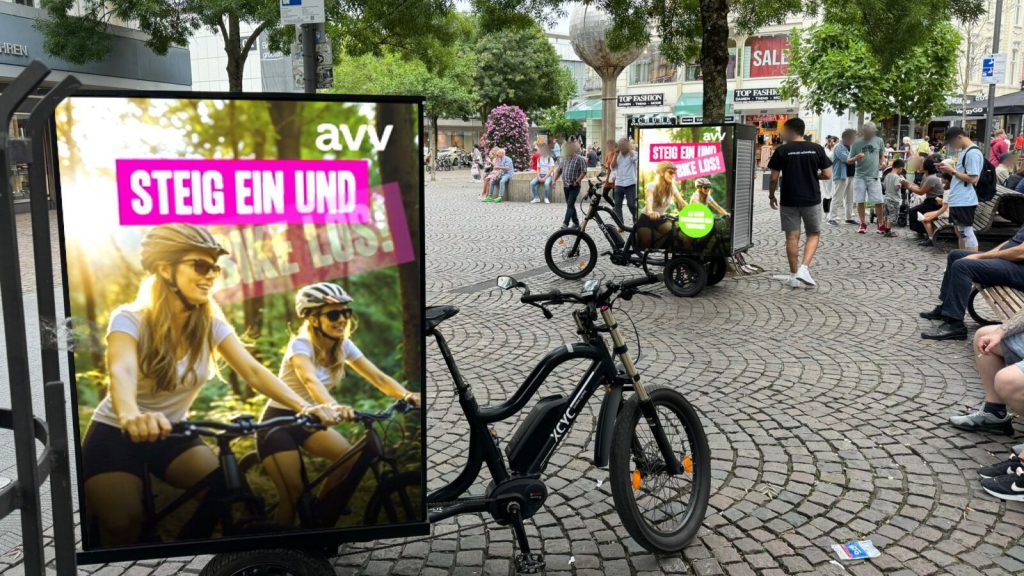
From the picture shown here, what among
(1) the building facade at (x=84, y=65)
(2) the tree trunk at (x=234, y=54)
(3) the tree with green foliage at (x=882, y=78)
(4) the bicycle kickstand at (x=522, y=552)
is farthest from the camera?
(3) the tree with green foliage at (x=882, y=78)

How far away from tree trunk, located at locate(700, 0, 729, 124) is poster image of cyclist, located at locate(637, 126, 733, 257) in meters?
0.97

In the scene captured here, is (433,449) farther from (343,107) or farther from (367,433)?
(343,107)

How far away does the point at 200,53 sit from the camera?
39.6 meters

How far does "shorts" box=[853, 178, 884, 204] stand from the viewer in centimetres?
1338

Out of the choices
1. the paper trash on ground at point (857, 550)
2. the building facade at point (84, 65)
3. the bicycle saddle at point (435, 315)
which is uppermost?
the building facade at point (84, 65)

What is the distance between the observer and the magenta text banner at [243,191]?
7.59 ft

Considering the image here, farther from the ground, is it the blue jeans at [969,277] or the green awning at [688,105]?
the green awning at [688,105]

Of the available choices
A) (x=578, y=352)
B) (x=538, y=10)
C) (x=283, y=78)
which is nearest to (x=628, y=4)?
(x=538, y=10)

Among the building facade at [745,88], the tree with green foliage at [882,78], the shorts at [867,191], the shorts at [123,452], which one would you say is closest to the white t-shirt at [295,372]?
the shorts at [123,452]

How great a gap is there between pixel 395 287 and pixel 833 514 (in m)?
2.44

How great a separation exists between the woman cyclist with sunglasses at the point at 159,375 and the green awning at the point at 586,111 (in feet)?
171

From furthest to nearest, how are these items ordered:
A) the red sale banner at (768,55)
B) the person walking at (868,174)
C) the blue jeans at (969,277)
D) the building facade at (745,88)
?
the red sale banner at (768,55), the building facade at (745,88), the person walking at (868,174), the blue jeans at (969,277)

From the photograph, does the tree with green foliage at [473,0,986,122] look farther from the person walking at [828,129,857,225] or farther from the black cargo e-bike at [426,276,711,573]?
the black cargo e-bike at [426,276,711,573]

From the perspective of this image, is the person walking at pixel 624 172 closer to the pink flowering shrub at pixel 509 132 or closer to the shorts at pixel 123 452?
the shorts at pixel 123 452
